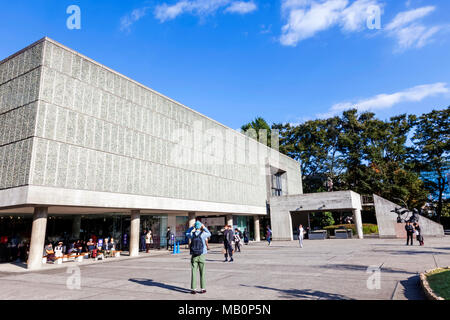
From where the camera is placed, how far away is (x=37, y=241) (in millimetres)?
16031

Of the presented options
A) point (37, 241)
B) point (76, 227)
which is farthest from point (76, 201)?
point (76, 227)

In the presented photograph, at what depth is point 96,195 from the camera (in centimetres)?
1848

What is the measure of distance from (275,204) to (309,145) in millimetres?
24229

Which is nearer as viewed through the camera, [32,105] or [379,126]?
[32,105]

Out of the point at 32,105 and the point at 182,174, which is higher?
the point at 32,105

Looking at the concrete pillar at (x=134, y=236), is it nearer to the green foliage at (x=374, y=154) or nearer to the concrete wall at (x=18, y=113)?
the concrete wall at (x=18, y=113)

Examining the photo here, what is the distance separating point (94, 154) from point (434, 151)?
161 ft

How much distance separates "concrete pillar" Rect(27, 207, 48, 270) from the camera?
15453 mm

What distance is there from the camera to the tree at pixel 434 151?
43938 millimetres

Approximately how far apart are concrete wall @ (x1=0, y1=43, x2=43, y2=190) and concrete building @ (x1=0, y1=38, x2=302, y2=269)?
0.22ft

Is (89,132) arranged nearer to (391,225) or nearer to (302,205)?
(302,205)

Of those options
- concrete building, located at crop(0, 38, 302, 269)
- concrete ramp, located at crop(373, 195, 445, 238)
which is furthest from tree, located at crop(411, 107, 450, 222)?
concrete building, located at crop(0, 38, 302, 269)

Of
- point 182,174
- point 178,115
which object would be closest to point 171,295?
point 182,174
